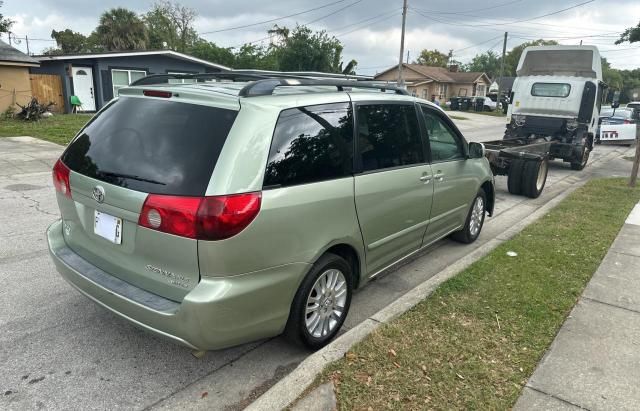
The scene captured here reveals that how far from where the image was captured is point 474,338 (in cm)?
332

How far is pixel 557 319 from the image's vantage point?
365cm

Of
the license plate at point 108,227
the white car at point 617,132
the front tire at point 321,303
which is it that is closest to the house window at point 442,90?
the white car at point 617,132

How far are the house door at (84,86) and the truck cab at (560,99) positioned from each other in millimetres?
19624

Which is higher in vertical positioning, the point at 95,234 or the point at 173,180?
the point at 173,180

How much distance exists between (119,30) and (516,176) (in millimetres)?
37862

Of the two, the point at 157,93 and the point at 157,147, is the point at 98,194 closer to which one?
Answer: the point at 157,147

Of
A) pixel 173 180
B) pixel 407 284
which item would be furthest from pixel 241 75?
pixel 407 284

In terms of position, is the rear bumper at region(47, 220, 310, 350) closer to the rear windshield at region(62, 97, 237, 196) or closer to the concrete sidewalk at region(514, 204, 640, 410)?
the rear windshield at region(62, 97, 237, 196)

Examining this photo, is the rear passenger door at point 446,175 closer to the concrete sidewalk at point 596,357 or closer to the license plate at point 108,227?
the concrete sidewalk at point 596,357

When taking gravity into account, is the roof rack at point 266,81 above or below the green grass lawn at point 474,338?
above

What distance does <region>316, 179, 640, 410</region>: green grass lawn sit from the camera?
2.71 meters

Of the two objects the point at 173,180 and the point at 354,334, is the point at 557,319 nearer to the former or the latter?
the point at 354,334

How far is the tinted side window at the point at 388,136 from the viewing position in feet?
11.5

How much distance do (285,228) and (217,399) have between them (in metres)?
1.11
